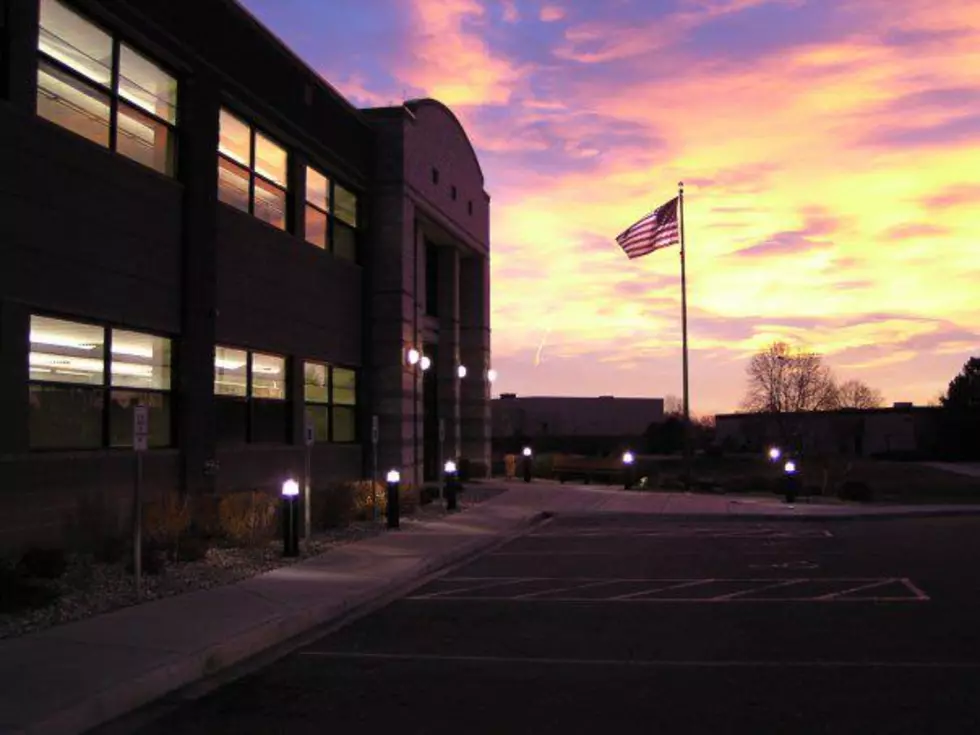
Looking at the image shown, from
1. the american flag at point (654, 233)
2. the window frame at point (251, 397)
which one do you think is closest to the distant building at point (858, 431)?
the american flag at point (654, 233)

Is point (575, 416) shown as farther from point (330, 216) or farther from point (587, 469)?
point (330, 216)

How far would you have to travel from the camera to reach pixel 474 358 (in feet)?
112

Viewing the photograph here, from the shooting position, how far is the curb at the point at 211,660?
6.39 m

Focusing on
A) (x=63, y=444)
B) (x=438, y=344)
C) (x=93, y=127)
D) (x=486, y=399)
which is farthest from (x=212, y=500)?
(x=486, y=399)

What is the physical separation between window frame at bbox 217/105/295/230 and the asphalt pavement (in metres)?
8.84

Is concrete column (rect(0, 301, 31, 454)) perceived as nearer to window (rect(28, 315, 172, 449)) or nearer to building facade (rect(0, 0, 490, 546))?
building facade (rect(0, 0, 490, 546))

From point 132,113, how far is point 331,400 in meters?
9.50

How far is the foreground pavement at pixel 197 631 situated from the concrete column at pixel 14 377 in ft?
10.6

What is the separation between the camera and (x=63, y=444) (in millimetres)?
13094

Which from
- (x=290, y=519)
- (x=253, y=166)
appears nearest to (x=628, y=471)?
(x=253, y=166)

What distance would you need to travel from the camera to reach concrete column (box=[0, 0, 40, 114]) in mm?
11930

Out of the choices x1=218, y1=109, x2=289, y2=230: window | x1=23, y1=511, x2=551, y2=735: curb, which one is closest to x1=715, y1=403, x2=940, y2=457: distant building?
x1=218, y1=109, x2=289, y2=230: window

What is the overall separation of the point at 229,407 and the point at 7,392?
6325 mm

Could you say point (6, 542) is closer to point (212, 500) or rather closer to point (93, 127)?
point (212, 500)
